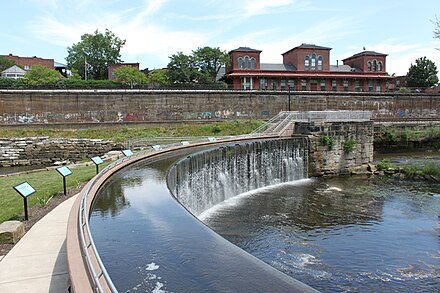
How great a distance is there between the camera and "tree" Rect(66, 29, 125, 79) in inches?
3314

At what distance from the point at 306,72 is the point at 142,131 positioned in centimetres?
3191

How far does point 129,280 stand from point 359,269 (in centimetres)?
809

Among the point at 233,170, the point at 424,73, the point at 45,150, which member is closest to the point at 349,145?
the point at 233,170

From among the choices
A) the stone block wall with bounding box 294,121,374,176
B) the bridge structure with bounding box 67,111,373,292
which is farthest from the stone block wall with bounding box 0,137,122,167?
the stone block wall with bounding box 294,121,374,176

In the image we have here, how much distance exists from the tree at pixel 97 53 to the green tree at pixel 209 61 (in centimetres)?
3154

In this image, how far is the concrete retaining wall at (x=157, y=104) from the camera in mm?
39000

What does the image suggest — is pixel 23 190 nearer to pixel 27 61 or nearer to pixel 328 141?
pixel 328 141

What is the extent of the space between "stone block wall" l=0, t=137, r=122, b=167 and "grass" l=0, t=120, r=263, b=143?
5.38ft

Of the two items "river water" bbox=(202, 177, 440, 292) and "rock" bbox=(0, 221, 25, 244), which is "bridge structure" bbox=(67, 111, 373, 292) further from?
"rock" bbox=(0, 221, 25, 244)

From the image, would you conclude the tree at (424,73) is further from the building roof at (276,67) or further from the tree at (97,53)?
the tree at (97,53)

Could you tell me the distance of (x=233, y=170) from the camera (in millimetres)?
21578

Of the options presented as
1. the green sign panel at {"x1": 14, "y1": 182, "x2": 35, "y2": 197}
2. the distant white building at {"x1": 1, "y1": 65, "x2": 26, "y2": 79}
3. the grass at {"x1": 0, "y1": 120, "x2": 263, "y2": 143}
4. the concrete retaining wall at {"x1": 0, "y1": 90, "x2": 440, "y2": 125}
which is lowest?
the green sign panel at {"x1": 14, "y1": 182, "x2": 35, "y2": 197}

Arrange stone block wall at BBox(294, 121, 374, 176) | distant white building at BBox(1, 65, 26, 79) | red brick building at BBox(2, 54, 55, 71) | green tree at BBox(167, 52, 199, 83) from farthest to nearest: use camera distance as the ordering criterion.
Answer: red brick building at BBox(2, 54, 55, 71)
distant white building at BBox(1, 65, 26, 79)
green tree at BBox(167, 52, 199, 83)
stone block wall at BBox(294, 121, 374, 176)

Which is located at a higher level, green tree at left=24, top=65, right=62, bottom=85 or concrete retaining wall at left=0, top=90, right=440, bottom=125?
green tree at left=24, top=65, right=62, bottom=85
